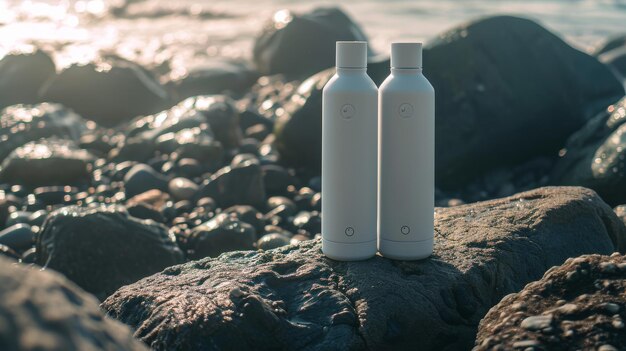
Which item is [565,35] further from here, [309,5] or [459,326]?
[459,326]

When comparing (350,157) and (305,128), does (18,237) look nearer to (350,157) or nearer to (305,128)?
(305,128)

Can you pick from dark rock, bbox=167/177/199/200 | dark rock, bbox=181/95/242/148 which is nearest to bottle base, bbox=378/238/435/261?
dark rock, bbox=167/177/199/200

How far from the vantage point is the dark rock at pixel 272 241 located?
19.3 feet

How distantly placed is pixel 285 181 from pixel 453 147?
5.31ft

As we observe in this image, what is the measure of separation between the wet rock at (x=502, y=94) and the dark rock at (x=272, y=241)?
7.17 ft

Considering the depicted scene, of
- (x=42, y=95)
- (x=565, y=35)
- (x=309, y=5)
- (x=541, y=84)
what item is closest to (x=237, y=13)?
(x=309, y=5)

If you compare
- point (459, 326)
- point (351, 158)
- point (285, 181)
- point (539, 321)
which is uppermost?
point (351, 158)

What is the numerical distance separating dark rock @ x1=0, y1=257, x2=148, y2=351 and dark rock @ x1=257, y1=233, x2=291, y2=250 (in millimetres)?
3967

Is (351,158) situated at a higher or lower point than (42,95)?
higher

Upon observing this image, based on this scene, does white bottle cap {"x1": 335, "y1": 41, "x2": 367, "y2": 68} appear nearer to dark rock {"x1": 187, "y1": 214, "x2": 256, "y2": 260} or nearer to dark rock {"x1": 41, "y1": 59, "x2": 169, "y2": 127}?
dark rock {"x1": 187, "y1": 214, "x2": 256, "y2": 260}

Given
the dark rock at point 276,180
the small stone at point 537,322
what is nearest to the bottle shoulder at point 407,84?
the small stone at point 537,322

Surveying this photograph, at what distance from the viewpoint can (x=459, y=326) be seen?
3.33 metres

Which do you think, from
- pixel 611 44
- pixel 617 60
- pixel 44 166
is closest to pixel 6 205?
pixel 44 166

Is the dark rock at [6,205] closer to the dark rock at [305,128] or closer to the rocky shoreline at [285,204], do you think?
the rocky shoreline at [285,204]
